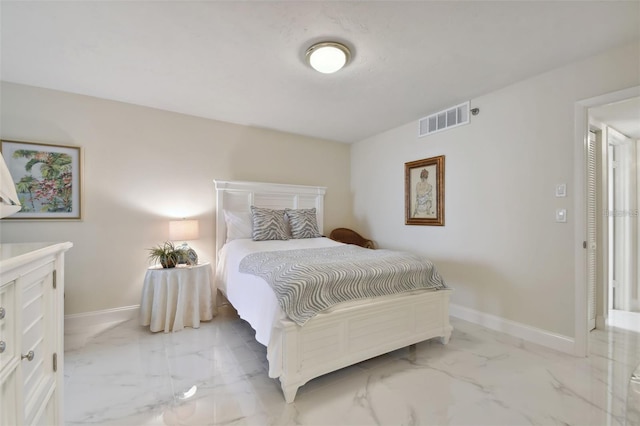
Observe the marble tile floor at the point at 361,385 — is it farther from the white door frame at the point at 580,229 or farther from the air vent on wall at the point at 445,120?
the air vent on wall at the point at 445,120

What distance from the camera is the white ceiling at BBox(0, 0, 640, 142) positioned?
5.44ft

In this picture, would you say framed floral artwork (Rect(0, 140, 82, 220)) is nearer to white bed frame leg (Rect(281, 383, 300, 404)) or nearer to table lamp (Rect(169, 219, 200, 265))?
table lamp (Rect(169, 219, 200, 265))

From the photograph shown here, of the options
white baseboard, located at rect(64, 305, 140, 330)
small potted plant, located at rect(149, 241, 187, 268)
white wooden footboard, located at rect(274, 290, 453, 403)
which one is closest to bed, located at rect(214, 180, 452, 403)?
white wooden footboard, located at rect(274, 290, 453, 403)

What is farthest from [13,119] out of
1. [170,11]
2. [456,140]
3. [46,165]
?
[456,140]

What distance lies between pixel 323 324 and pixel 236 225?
1968mm

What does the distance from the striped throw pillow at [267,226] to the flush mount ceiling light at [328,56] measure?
5.90ft

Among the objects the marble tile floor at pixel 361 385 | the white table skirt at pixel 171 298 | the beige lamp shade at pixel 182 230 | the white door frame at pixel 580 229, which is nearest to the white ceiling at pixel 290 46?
the white door frame at pixel 580 229

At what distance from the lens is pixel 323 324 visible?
1.82 meters

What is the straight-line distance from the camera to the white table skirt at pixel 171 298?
264cm

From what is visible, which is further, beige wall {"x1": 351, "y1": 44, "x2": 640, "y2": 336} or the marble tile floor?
beige wall {"x1": 351, "y1": 44, "x2": 640, "y2": 336}

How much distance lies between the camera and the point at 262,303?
6.23 ft

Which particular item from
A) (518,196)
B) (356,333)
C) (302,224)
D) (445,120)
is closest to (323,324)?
(356,333)

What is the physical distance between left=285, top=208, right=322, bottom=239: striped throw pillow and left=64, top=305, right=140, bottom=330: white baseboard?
1981mm

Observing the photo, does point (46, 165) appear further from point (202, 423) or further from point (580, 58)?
point (580, 58)
